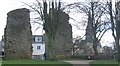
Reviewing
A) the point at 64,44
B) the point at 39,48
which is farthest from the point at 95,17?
the point at 39,48

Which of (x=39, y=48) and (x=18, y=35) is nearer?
(x=18, y=35)

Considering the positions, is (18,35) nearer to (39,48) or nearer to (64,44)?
(64,44)

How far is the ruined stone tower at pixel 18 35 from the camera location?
43875mm

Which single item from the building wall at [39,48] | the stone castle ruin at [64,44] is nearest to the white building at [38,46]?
the building wall at [39,48]

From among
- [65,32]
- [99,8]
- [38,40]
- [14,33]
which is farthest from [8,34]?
[38,40]

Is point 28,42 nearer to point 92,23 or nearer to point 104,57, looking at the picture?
point 92,23

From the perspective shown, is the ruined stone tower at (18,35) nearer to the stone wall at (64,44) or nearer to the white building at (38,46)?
the stone wall at (64,44)

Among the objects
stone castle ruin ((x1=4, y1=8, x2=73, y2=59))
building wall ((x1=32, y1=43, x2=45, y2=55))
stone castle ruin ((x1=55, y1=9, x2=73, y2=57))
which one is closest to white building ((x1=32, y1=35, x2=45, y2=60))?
building wall ((x1=32, y1=43, x2=45, y2=55))

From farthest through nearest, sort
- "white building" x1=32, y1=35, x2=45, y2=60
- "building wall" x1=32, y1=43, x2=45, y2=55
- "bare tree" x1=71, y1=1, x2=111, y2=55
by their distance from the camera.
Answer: "building wall" x1=32, y1=43, x2=45, y2=55 < "white building" x1=32, y1=35, x2=45, y2=60 < "bare tree" x1=71, y1=1, x2=111, y2=55

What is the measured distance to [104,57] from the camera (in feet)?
167

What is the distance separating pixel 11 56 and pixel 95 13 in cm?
1470

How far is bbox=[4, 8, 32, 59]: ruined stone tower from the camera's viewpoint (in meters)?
43.9

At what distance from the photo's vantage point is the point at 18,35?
4475 centimetres

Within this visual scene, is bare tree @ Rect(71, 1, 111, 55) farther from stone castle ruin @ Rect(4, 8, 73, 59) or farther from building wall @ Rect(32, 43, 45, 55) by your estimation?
building wall @ Rect(32, 43, 45, 55)
